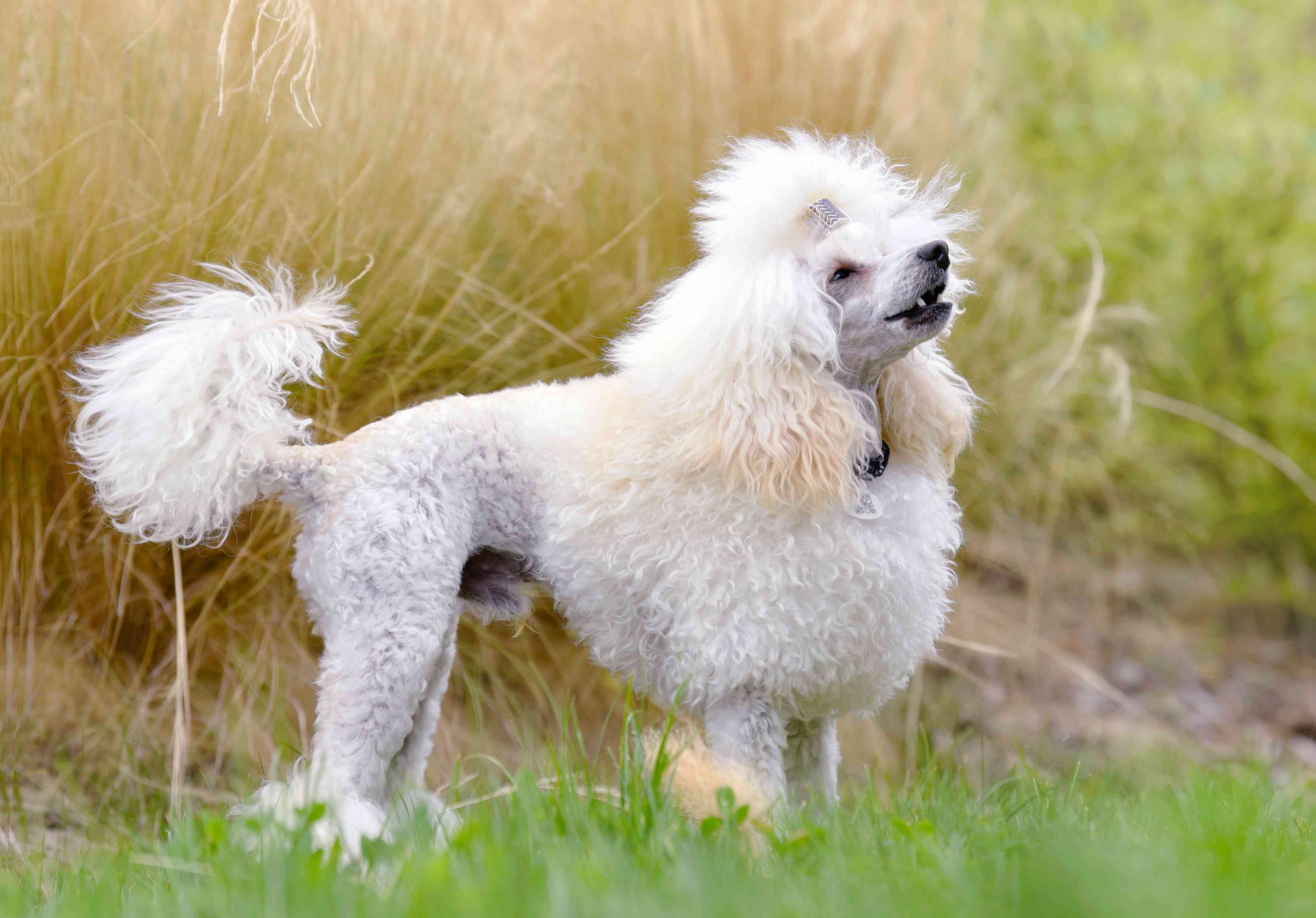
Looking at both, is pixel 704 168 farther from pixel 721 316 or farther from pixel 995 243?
pixel 721 316

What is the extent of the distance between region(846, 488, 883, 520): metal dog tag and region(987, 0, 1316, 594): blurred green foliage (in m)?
3.31

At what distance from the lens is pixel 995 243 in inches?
181

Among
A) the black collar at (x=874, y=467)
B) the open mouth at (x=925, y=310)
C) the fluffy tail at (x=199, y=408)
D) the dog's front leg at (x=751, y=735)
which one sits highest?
the open mouth at (x=925, y=310)

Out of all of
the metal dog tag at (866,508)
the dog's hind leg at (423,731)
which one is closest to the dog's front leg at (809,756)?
the metal dog tag at (866,508)

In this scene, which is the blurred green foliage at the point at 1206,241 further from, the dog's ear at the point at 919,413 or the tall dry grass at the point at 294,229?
the dog's ear at the point at 919,413

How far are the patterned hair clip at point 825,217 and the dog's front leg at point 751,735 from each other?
959 mm

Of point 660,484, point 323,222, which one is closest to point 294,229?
point 323,222

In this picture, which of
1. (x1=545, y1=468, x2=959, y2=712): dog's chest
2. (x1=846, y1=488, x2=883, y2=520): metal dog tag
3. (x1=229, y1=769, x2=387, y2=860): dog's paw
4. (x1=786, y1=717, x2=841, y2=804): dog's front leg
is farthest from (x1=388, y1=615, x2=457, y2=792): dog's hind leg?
Answer: (x1=846, y1=488, x2=883, y2=520): metal dog tag

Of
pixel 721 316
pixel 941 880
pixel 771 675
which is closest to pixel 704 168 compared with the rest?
pixel 721 316

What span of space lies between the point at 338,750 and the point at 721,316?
3.76ft

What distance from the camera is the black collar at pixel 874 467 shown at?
2.58m

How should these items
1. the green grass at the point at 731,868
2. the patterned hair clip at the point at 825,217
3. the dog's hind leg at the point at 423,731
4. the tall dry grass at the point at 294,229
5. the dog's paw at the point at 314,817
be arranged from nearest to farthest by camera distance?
the green grass at the point at 731,868 → the dog's paw at the point at 314,817 → the patterned hair clip at the point at 825,217 → the dog's hind leg at the point at 423,731 → the tall dry grass at the point at 294,229

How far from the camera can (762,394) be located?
2.47 m

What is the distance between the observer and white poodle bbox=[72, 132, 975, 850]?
2424 mm
